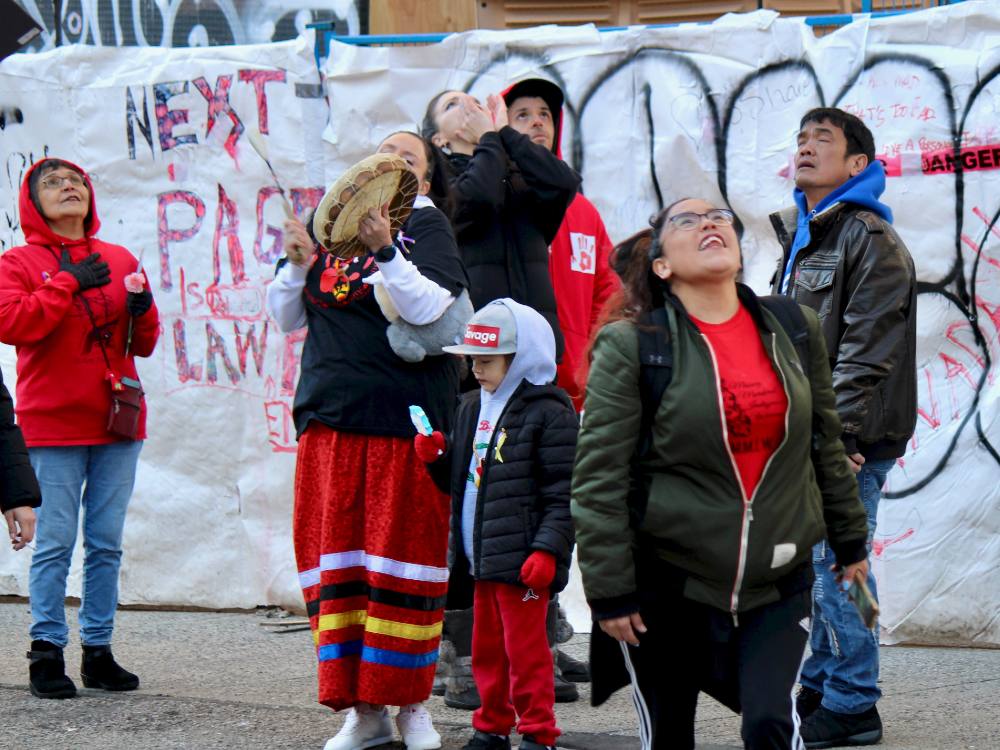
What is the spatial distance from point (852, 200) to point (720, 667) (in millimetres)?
1898

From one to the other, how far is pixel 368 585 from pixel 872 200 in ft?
6.77

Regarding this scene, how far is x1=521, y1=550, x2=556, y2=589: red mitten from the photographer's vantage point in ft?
15.3

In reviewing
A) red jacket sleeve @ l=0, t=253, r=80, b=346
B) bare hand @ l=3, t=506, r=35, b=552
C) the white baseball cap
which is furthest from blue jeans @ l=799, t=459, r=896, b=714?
red jacket sleeve @ l=0, t=253, r=80, b=346

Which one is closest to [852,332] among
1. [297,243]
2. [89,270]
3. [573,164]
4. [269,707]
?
[297,243]

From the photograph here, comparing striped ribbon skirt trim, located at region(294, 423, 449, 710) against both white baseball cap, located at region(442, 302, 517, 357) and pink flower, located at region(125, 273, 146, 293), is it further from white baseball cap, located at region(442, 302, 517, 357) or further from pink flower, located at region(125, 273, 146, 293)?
pink flower, located at region(125, 273, 146, 293)

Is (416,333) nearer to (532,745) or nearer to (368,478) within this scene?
(368,478)

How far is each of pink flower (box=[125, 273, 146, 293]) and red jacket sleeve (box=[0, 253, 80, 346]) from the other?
0.20 m

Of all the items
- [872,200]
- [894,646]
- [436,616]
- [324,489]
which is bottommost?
[894,646]

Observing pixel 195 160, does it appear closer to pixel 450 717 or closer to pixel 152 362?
pixel 152 362

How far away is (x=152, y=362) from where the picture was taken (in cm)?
773

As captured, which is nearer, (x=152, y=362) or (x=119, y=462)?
(x=119, y=462)

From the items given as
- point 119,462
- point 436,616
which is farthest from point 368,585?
point 119,462

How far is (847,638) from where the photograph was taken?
507 cm

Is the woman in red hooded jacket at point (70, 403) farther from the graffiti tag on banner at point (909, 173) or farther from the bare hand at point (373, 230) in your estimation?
the graffiti tag on banner at point (909, 173)
